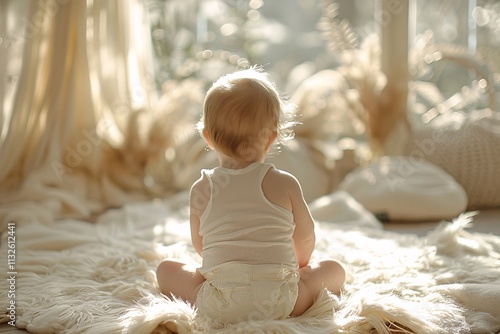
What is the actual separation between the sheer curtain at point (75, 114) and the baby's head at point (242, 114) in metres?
1.06

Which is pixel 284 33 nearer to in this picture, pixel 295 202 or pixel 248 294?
pixel 295 202

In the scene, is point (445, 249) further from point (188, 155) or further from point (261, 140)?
point (188, 155)

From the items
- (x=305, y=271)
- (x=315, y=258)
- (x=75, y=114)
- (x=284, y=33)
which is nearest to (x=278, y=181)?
(x=305, y=271)

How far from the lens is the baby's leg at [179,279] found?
1227 millimetres

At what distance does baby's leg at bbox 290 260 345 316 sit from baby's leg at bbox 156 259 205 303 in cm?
19

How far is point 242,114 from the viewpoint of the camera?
1.16m

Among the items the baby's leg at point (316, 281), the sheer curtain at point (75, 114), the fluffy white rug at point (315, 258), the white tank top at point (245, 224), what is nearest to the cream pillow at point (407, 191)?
the fluffy white rug at point (315, 258)

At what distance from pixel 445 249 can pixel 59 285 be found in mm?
898

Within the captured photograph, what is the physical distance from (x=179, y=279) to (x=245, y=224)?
7.7 inches

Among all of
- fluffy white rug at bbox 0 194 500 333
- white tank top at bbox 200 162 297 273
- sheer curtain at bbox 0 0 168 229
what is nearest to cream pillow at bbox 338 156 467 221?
fluffy white rug at bbox 0 194 500 333

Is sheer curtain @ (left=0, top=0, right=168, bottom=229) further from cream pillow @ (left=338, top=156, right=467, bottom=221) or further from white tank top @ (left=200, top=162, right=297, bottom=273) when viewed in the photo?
white tank top @ (left=200, top=162, right=297, bottom=273)

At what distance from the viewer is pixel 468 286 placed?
1.23 m

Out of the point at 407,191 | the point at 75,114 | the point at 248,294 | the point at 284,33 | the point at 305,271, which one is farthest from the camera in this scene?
the point at 284,33

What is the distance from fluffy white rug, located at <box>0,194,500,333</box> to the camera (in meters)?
1.10
